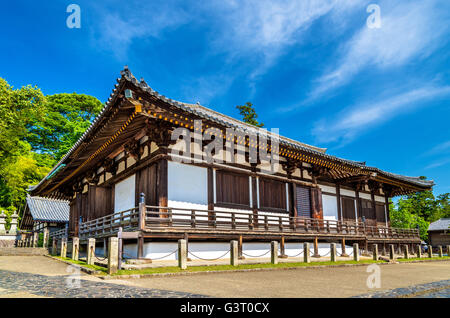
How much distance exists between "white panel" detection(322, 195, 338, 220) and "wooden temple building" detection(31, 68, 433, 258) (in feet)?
0.20

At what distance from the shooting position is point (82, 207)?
73.6 ft

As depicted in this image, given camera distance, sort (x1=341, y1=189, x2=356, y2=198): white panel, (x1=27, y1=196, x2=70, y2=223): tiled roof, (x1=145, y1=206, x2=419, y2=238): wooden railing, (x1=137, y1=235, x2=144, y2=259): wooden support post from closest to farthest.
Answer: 1. (x1=137, y1=235, x2=144, y2=259): wooden support post
2. (x1=145, y1=206, x2=419, y2=238): wooden railing
3. (x1=341, y1=189, x2=356, y2=198): white panel
4. (x1=27, y1=196, x2=70, y2=223): tiled roof

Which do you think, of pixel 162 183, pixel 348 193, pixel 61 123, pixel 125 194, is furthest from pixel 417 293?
pixel 61 123

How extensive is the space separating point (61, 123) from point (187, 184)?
39.7 meters

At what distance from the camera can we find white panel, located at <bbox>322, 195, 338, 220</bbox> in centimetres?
2044

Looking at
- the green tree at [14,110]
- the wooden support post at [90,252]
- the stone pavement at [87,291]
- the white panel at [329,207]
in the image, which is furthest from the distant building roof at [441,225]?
the green tree at [14,110]

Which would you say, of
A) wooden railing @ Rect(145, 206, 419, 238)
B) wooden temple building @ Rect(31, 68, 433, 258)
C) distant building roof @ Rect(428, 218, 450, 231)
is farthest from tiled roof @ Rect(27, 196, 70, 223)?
distant building roof @ Rect(428, 218, 450, 231)

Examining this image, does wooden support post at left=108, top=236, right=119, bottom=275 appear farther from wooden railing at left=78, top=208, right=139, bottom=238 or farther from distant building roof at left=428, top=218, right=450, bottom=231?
distant building roof at left=428, top=218, right=450, bottom=231

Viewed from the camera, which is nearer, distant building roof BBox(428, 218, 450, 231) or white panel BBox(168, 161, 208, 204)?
white panel BBox(168, 161, 208, 204)

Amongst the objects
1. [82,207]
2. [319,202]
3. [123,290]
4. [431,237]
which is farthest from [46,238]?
[431,237]

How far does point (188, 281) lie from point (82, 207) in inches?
641

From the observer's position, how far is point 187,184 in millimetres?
13930

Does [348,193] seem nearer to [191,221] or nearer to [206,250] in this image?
[206,250]

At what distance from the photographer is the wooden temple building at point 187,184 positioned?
39.3 feet
